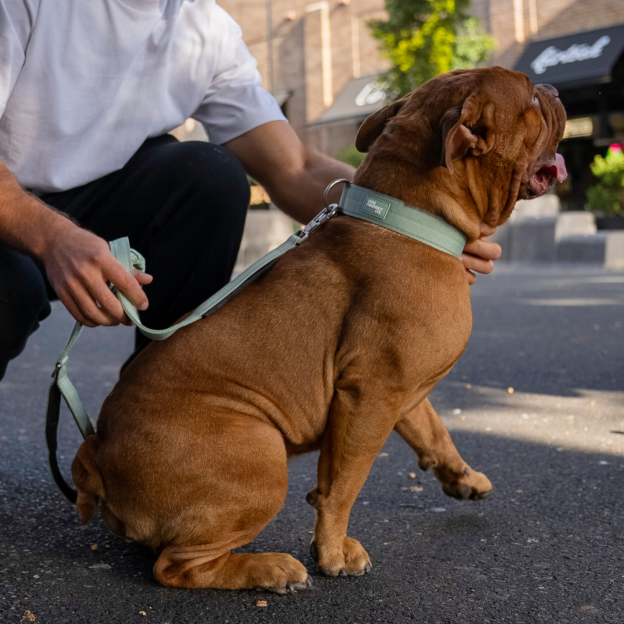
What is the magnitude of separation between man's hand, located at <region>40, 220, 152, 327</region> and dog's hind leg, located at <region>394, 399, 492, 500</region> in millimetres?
882

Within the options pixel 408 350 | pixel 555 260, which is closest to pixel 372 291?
pixel 408 350

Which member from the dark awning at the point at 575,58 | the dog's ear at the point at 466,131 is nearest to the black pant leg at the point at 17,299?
the dog's ear at the point at 466,131

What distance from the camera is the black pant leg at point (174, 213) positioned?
→ 2473mm

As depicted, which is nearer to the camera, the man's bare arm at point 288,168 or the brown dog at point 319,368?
the brown dog at point 319,368

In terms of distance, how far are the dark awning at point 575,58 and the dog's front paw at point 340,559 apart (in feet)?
43.2

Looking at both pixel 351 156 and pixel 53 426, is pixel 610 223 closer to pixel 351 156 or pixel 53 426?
pixel 351 156

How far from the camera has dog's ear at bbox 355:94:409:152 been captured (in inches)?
84.0

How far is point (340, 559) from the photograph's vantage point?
179 cm

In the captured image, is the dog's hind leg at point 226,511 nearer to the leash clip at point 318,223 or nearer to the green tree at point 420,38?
the leash clip at point 318,223

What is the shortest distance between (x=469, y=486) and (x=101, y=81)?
1.75 meters

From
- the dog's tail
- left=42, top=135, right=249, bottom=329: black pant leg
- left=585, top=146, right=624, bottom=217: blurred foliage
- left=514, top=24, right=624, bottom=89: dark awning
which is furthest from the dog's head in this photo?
left=514, top=24, right=624, bottom=89: dark awning

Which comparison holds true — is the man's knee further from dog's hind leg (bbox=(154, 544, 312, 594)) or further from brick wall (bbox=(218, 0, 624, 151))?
brick wall (bbox=(218, 0, 624, 151))

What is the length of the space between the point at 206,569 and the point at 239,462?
270 mm

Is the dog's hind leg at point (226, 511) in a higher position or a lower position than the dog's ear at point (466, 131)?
lower
